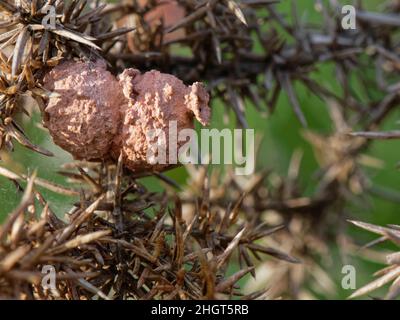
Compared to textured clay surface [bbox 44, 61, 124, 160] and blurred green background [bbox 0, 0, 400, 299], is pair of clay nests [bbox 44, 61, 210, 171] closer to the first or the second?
textured clay surface [bbox 44, 61, 124, 160]

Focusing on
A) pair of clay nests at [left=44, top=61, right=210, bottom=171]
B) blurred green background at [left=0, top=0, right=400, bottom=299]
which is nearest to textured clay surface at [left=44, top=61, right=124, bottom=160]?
pair of clay nests at [left=44, top=61, right=210, bottom=171]

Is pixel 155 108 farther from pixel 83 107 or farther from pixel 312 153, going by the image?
pixel 312 153

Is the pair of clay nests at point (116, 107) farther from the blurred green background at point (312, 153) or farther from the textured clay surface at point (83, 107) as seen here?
the blurred green background at point (312, 153)

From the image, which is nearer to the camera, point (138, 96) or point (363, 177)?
point (138, 96)

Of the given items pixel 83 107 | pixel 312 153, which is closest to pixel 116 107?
pixel 83 107

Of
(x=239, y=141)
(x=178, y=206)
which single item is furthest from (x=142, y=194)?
(x=239, y=141)

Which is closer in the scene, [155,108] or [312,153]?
[155,108]
